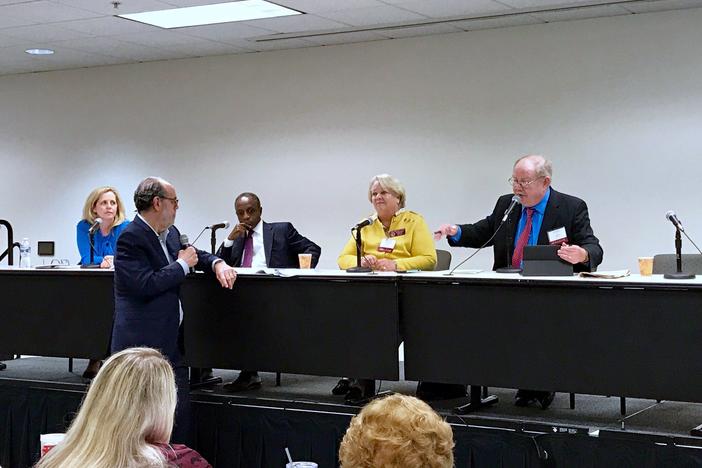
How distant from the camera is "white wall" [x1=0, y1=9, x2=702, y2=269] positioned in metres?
7.84

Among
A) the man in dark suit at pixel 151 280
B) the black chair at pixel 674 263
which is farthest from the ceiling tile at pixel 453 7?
the man in dark suit at pixel 151 280

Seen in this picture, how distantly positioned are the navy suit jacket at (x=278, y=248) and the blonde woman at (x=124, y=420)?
3.89 metres

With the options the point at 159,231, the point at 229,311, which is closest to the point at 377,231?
the point at 229,311

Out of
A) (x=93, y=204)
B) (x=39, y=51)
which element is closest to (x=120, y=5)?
(x=93, y=204)

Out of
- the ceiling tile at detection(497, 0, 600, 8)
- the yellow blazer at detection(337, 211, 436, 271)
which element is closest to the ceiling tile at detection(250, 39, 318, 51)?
the ceiling tile at detection(497, 0, 600, 8)

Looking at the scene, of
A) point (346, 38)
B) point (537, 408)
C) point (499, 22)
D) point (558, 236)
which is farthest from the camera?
point (346, 38)

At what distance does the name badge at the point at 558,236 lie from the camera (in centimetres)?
518

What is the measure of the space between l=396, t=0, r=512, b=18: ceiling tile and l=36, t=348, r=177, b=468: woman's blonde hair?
17.4ft

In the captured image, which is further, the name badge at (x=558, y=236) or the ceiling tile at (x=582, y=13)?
the ceiling tile at (x=582, y=13)

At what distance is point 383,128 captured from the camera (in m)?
9.00

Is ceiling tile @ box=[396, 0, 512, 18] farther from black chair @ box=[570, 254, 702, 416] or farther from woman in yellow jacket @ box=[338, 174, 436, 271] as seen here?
black chair @ box=[570, 254, 702, 416]

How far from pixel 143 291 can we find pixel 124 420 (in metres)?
2.31

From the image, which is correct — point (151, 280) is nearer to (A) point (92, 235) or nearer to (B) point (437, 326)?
(B) point (437, 326)

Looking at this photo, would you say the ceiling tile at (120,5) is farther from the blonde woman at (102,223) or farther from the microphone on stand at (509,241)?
the microphone on stand at (509,241)
